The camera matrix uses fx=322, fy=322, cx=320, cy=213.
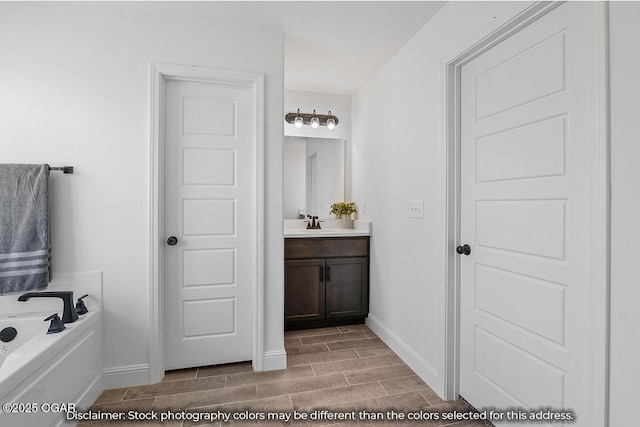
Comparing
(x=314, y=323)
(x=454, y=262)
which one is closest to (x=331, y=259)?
A: (x=314, y=323)

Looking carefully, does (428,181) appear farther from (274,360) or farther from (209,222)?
(274,360)

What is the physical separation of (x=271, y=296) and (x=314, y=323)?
918mm

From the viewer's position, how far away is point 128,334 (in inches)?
83.3

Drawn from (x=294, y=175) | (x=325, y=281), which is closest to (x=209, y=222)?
(x=325, y=281)

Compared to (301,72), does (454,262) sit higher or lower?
lower

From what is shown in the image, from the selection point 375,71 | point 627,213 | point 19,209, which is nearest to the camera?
point 627,213

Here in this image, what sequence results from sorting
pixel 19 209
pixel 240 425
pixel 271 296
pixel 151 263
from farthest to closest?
pixel 271 296, pixel 151 263, pixel 19 209, pixel 240 425

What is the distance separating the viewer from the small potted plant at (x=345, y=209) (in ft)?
11.4

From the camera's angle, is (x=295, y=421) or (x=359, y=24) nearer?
(x=295, y=421)

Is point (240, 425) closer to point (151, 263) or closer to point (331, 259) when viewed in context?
point (151, 263)

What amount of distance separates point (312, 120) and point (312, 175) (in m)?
0.58

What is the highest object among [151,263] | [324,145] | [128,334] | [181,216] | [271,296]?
[324,145]

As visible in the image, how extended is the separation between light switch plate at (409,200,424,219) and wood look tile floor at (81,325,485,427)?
1118mm

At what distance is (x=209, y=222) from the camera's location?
7.50ft
